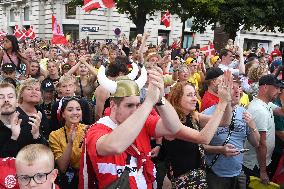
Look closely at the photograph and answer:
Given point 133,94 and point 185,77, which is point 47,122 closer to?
point 133,94

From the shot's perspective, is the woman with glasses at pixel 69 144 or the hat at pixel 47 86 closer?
the woman with glasses at pixel 69 144

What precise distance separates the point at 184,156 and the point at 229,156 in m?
0.59

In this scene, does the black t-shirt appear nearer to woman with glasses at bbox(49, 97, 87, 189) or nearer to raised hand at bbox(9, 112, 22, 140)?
woman with glasses at bbox(49, 97, 87, 189)

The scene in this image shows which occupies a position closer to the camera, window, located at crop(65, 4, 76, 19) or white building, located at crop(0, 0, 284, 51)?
white building, located at crop(0, 0, 284, 51)

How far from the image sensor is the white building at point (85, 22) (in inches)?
1511

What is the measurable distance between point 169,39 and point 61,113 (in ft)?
133

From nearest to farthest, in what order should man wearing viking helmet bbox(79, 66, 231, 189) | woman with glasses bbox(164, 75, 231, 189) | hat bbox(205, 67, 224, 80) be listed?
1. man wearing viking helmet bbox(79, 66, 231, 189)
2. woman with glasses bbox(164, 75, 231, 189)
3. hat bbox(205, 67, 224, 80)

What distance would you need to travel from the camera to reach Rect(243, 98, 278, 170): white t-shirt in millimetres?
4582

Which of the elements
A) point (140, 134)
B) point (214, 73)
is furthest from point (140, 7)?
point (140, 134)

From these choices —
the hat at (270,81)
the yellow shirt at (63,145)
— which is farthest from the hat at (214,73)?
the yellow shirt at (63,145)

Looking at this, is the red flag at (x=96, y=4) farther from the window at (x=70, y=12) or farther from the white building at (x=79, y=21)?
the window at (x=70, y=12)

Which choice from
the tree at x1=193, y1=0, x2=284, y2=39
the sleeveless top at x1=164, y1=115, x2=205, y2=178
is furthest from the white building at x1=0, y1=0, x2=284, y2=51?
the sleeveless top at x1=164, y1=115, x2=205, y2=178

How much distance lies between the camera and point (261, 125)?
15.0ft

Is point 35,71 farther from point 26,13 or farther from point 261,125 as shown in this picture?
point 26,13
